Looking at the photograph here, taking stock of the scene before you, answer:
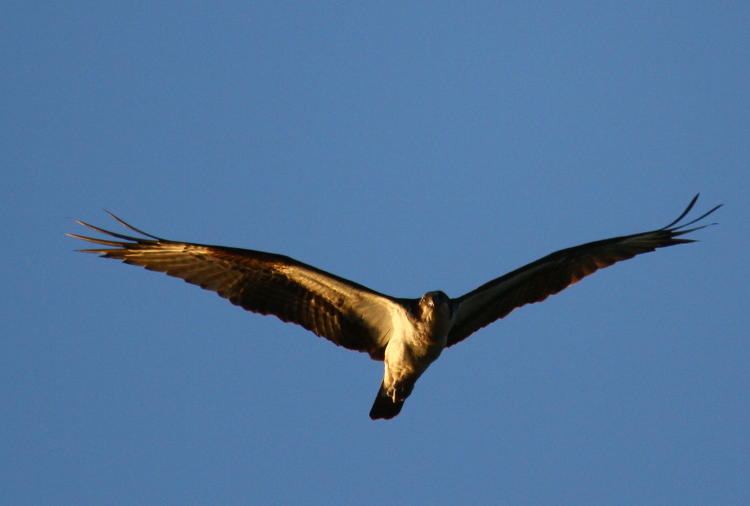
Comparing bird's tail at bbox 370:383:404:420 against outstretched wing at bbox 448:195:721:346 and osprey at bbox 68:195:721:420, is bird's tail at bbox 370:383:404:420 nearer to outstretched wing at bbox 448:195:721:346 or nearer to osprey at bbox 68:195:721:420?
osprey at bbox 68:195:721:420

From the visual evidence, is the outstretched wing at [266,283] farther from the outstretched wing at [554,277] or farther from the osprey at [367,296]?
the outstretched wing at [554,277]

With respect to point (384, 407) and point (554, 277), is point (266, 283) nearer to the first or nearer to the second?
point (384, 407)

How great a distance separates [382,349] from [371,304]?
23.0 inches

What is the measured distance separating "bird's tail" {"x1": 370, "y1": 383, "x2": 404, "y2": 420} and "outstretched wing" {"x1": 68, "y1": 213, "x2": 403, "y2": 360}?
0.63 m

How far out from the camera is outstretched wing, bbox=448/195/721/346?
1027 cm

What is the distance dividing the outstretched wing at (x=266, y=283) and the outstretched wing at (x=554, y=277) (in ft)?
3.31

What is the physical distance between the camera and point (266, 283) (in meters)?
9.95

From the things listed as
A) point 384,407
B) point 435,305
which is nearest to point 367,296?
point 435,305

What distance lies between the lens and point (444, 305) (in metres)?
9.49

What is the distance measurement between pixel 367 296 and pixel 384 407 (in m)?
1.24

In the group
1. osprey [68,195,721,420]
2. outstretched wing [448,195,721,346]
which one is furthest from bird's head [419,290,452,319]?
outstretched wing [448,195,721,346]

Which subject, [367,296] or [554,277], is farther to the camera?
[554,277]

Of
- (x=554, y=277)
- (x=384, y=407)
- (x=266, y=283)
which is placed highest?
(x=554, y=277)

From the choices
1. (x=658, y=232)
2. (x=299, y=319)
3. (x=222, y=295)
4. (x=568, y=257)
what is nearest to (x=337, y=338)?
(x=299, y=319)
